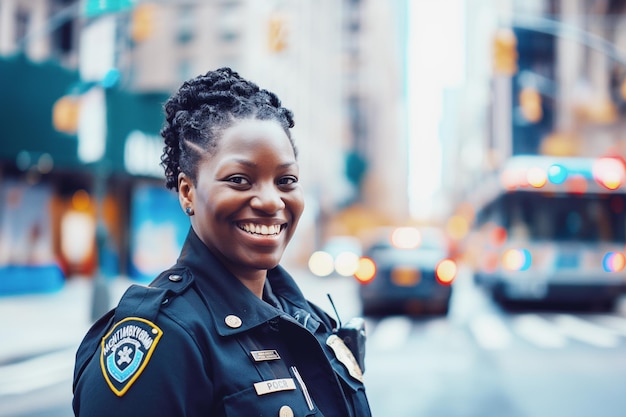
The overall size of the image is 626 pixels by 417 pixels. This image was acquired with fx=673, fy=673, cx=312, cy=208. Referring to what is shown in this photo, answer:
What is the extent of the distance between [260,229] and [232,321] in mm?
275

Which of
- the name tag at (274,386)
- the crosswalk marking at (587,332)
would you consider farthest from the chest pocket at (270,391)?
the crosswalk marking at (587,332)

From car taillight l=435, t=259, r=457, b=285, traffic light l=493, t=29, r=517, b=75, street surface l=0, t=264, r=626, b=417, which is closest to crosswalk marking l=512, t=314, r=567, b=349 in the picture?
street surface l=0, t=264, r=626, b=417

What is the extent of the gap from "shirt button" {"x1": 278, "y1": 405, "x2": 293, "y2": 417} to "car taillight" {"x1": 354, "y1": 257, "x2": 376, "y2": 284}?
469 inches

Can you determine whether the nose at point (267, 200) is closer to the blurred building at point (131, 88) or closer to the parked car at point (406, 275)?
the blurred building at point (131, 88)

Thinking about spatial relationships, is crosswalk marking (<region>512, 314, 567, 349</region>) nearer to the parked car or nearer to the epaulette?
the parked car

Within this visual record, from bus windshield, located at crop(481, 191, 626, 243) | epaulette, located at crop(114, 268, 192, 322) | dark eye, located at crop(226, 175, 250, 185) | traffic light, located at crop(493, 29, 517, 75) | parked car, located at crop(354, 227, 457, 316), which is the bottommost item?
parked car, located at crop(354, 227, 457, 316)

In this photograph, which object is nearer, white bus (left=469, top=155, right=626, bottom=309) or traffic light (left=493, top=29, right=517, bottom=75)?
white bus (left=469, top=155, right=626, bottom=309)

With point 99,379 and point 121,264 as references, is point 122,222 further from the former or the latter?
point 99,379

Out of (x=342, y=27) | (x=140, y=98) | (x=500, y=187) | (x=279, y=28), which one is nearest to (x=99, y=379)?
(x=279, y=28)

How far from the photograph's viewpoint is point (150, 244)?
24.5m

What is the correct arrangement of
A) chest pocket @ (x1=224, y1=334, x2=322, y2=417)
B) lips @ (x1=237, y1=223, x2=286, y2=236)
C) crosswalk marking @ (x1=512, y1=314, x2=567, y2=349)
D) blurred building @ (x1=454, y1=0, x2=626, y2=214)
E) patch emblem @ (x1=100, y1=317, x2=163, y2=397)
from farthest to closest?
1. blurred building @ (x1=454, y1=0, x2=626, y2=214)
2. crosswalk marking @ (x1=512, y1=314, x2=567, y2=349)
3. lips @ (x1=237, y1=223, x2=286, y2=236)
4. chest pocket @ (x1=224, y1=334, x2=322, y2=417)
5. patch emblem @ (x1=100, y1=317, x2=163, y2=397)

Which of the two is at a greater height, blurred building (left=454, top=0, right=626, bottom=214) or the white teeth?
blurred building (left=454, top=0, right=626, bottom=214)

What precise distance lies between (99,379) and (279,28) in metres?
12.1

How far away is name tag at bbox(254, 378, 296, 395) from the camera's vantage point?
1.58 m
